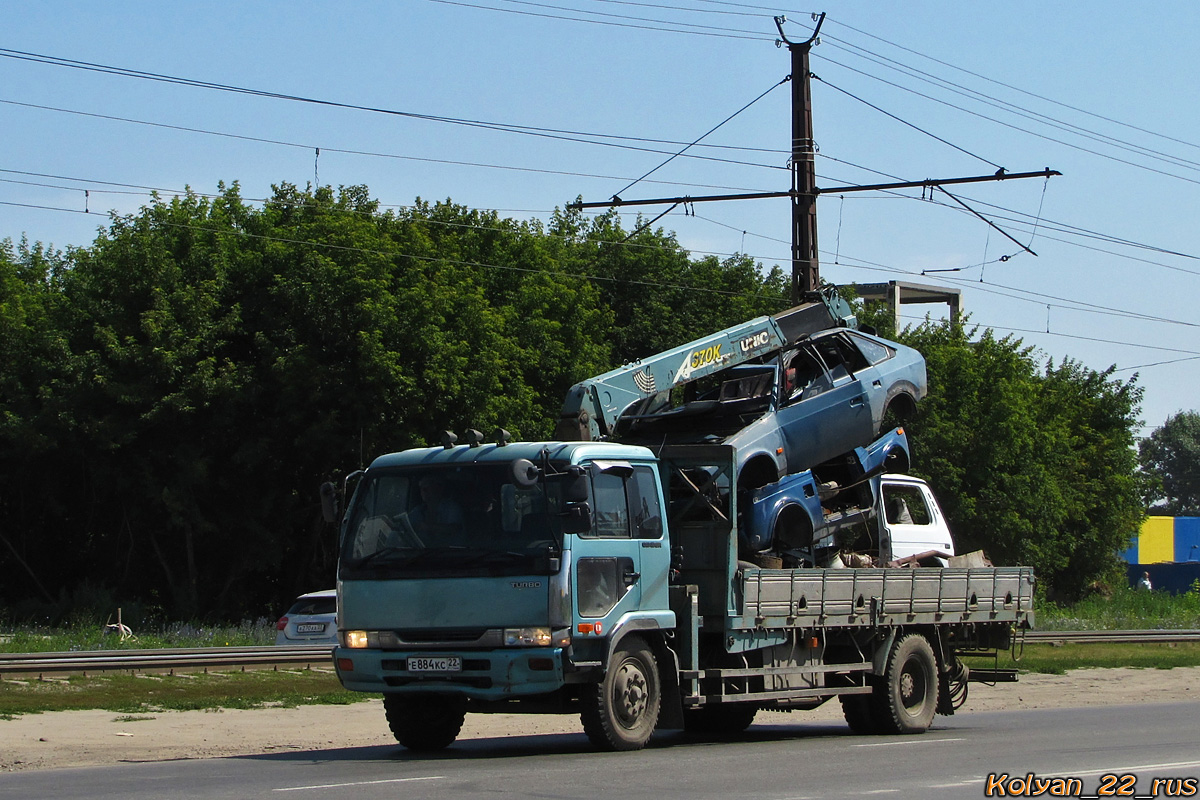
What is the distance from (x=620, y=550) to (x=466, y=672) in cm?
156

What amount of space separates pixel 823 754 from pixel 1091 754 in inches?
85.3

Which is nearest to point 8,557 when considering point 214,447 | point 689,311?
point 214,447

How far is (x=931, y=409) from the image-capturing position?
4456 centimetres

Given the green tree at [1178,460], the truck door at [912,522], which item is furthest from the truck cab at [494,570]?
the green tree at [1178,460]

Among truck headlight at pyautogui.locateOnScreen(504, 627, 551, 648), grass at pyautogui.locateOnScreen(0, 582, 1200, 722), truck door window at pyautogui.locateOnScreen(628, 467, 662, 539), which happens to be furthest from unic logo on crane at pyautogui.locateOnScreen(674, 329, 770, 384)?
grass at pyautogui.locateOnScreen(0, 582, 1200, 722)

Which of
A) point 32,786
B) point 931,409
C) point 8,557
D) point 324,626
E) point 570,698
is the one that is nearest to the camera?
point 32,786

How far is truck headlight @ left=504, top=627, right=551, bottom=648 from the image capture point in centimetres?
1113

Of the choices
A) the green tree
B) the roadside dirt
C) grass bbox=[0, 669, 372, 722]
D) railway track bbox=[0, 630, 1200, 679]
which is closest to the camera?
the roadside dirt

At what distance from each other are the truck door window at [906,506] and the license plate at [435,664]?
627 centimetres

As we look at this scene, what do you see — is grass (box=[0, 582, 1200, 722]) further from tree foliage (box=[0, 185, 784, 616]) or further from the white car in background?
tree foliage (box=[0, 185, 784, 616])

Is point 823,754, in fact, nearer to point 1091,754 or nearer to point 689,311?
point 1091,754

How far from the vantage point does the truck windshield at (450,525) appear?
37.1ft

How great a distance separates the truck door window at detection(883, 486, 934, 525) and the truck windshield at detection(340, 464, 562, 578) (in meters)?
5.88

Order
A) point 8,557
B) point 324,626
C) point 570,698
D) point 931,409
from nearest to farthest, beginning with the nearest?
point 570,698 < point 324,626 < point 8,557 < point 931,409
